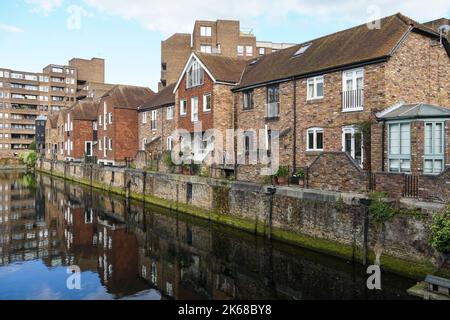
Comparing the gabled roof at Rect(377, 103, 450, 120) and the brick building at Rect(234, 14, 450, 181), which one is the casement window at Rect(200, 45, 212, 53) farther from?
the gabled roof at Rect(377, 103, 450, 120)

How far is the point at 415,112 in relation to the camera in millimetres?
15289

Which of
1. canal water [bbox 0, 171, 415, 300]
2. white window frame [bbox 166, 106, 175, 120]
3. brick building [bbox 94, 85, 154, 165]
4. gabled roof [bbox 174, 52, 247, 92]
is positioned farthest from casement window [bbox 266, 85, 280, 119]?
brick building [bbox 94, 85, 154, 165]

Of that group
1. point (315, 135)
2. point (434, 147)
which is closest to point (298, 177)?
point (315, 135)

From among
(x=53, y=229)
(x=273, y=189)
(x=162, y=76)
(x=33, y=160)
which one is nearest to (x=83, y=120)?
(x=162, y=76)

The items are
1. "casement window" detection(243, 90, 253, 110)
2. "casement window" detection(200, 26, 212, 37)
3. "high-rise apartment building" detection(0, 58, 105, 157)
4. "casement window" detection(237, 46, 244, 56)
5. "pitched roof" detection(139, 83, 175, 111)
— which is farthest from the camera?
"high-rise apartment building" detection(0, 58, 105, 157)

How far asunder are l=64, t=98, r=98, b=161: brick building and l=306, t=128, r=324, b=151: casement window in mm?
39780

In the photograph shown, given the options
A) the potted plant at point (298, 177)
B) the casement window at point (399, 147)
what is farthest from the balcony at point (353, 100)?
the potted plant at point (298, 177)

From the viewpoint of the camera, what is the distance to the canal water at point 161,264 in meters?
13.1

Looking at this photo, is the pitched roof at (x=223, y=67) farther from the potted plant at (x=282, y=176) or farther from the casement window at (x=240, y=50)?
the casement window at (x=240, y=50)

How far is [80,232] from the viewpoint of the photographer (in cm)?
2312

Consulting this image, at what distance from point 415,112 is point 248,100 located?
13462 mm

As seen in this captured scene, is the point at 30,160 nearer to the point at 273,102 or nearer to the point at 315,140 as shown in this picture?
the point at 273,102

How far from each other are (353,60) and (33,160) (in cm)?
7227

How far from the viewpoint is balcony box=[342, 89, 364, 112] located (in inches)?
746
